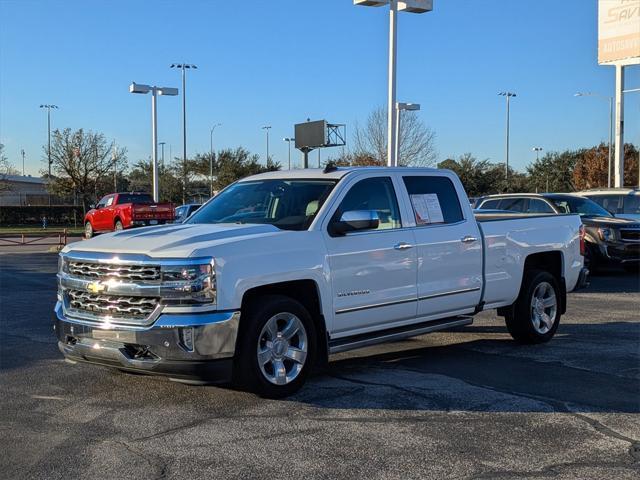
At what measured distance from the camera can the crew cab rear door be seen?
7.20 meters

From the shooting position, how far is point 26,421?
548 centimetres

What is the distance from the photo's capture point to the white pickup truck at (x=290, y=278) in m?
5.56

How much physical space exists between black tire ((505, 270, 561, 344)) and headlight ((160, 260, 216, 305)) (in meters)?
4.15

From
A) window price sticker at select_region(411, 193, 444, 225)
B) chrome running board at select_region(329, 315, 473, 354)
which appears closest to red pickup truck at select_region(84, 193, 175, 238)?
window price sticker at select_region(411, 193, 444, 225)

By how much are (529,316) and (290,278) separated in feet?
11.6

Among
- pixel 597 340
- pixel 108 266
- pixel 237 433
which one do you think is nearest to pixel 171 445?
pixel 237 433

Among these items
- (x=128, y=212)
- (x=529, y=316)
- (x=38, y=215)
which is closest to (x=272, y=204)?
(x=529, y=316)

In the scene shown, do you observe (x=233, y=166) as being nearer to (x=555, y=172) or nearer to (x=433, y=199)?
(x=555, y=172)

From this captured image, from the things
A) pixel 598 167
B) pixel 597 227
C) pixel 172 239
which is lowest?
pixel 597 227

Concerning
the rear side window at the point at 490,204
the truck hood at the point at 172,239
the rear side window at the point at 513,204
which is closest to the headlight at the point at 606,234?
the rear side window at the point at 513,204

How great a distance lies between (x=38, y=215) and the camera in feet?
188

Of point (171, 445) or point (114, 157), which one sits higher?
point (114, 157)

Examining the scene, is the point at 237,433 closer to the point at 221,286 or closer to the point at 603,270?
the point at 221,286

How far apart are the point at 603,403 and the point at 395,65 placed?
54.2 ft
